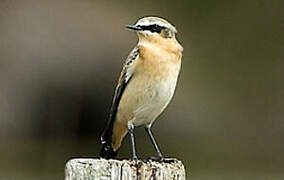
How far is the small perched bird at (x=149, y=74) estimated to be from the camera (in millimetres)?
2812

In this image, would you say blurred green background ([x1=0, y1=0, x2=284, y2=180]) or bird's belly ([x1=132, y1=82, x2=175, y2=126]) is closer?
bird's belly ([x1=132, y1=82, x2=175, y2=126])

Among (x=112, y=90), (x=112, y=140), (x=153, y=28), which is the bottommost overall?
(x=112, y=90)

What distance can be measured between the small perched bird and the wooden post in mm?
594

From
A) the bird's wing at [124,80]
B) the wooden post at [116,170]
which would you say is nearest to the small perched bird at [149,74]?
the bird's wing at [124,80]

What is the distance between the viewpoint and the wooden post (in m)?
2.12

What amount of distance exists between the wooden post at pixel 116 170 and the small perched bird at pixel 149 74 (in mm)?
594

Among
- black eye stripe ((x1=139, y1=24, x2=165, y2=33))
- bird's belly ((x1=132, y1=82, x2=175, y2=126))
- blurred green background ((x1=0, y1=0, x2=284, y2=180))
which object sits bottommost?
blurred green background ((x1=0, y1=0, x2=284, y2=180))

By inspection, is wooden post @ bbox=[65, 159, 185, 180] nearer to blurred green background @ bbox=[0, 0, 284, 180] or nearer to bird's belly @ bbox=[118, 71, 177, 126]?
bird's belly @ bbox=[118, 71, 177, 126]

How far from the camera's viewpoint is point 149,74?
2.82 meters

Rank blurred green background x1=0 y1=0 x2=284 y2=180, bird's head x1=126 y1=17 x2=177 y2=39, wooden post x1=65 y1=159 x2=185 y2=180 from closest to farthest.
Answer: wooden post x1=65 y1=159 x2=185 y2=180 → bird's head x1=126 y1=17 x2=177 y2=39 → blurred green background x1=0 y1=0 x2=284 y2=180

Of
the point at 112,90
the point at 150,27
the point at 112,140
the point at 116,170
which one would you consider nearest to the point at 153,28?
the point at 150,27

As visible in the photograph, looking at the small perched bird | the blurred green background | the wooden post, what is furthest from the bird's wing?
the blurred green background

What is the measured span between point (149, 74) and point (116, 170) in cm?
71

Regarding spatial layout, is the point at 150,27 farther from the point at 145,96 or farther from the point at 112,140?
the point at 112,140
